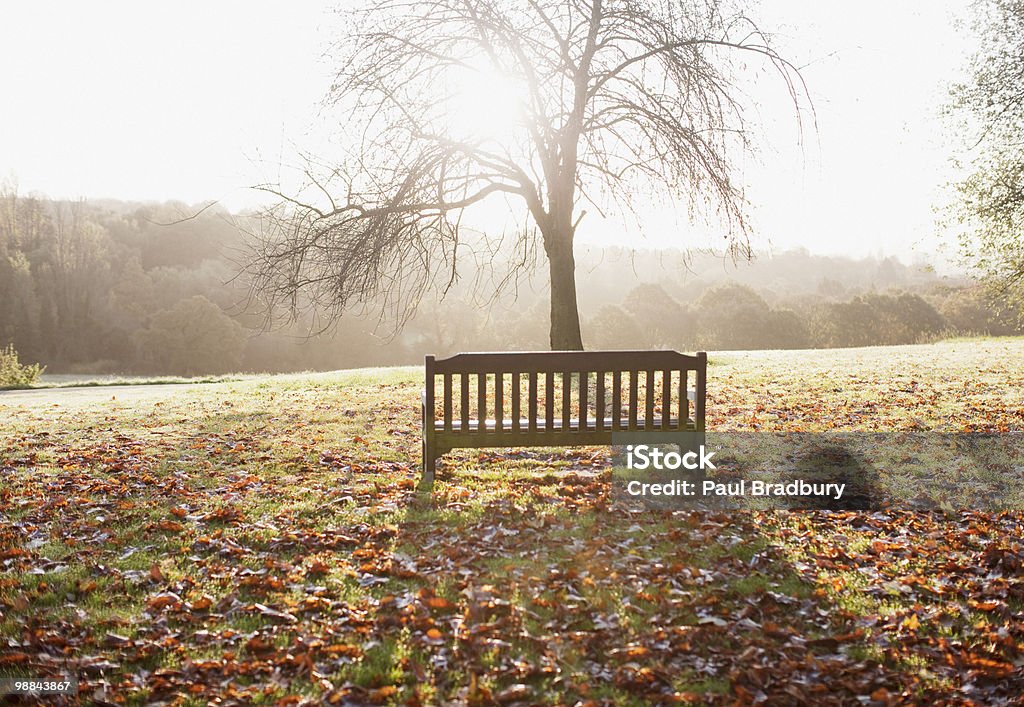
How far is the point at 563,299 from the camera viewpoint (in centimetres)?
1411

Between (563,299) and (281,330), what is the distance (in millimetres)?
36996

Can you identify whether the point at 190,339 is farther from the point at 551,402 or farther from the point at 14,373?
the point at 551,402

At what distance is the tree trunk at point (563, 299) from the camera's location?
14.0 metres

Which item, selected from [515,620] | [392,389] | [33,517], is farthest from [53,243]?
[515,620]

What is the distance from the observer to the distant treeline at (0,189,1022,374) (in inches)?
1850

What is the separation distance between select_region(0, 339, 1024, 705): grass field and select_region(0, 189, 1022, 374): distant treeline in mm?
35431

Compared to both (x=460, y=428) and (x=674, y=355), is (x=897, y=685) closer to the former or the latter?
(x=674, y=355)

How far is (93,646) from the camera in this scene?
3.66 meters

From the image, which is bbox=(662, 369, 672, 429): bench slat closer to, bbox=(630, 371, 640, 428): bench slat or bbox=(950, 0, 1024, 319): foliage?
bbox=(630, 371, 640, 428): bench slat

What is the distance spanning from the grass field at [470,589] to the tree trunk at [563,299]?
247 inches

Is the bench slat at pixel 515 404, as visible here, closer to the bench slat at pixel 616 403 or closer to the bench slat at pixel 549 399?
the bench slat at pixel 549 399

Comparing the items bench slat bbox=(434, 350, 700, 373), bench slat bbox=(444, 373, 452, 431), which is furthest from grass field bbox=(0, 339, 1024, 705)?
bench slat bbox=(434, 350, 700, 373)

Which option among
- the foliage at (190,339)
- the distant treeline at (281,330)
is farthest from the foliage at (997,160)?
the foliage at (190,339)

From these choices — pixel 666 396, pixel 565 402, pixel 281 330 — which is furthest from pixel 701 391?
pixel 281 330
